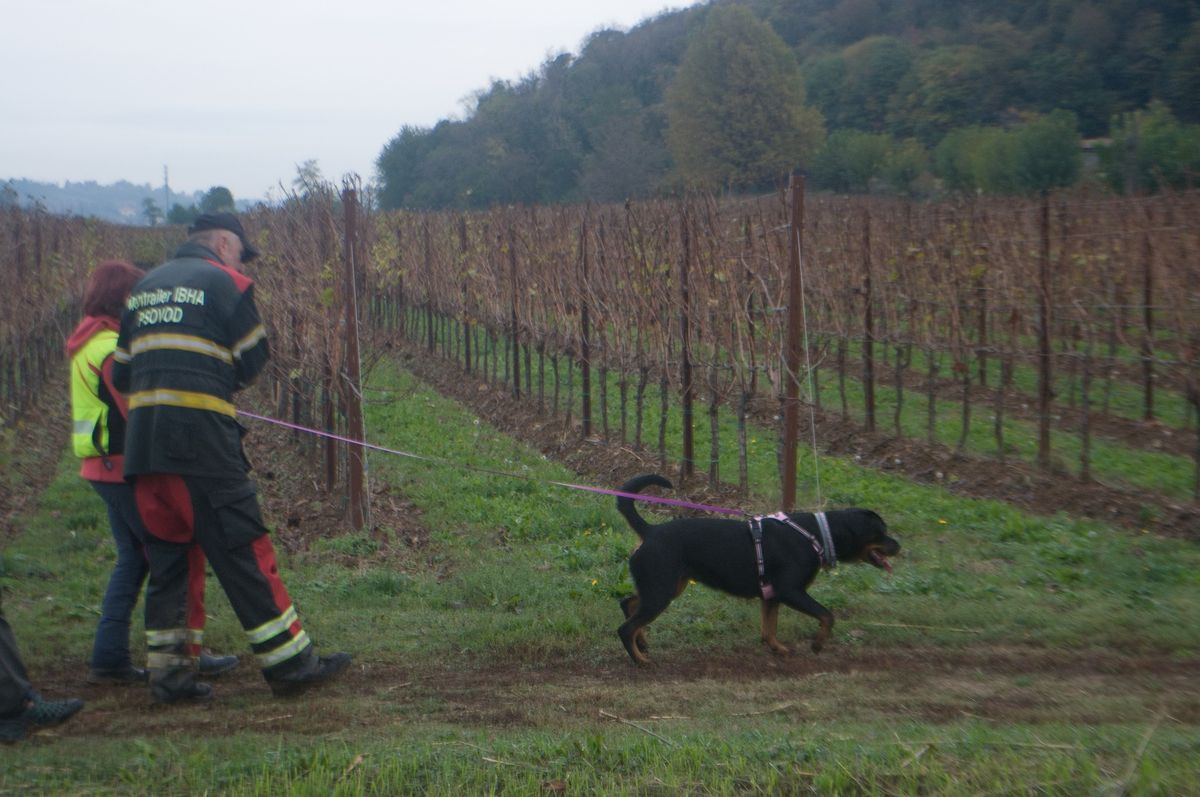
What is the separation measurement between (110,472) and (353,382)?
10.9 ft

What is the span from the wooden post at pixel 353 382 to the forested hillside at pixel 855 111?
15.7 m

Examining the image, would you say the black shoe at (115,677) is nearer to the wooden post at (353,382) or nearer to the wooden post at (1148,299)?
the wooden post at (353,382)

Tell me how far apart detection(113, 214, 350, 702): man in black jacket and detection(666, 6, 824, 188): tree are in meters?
26.2

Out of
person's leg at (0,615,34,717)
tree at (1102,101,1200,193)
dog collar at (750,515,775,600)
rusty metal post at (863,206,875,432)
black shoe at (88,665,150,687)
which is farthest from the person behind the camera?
tree at (1102,101,1200,193)

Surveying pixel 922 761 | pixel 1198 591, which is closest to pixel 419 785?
pixel 922 761

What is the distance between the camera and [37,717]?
15.8 ft

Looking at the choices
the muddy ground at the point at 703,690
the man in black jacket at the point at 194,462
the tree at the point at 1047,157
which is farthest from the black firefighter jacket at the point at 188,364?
the tree at the point at 1047,157

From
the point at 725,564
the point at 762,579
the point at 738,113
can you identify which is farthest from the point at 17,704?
the point at 738,113

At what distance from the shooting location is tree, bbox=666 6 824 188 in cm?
3170

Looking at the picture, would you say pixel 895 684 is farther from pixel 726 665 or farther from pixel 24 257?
pixel 24 257

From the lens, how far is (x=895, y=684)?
5684mm

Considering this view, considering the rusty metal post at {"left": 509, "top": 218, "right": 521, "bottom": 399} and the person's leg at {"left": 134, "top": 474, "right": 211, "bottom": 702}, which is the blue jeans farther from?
the rusty metal post at {"left": 509, "top": 218, "right": 521, "bottom": 399}

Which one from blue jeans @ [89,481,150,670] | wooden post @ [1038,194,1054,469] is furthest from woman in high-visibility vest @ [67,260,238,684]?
wooden post @ [1038,194,1054,469]

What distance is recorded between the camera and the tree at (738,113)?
3170 cm
